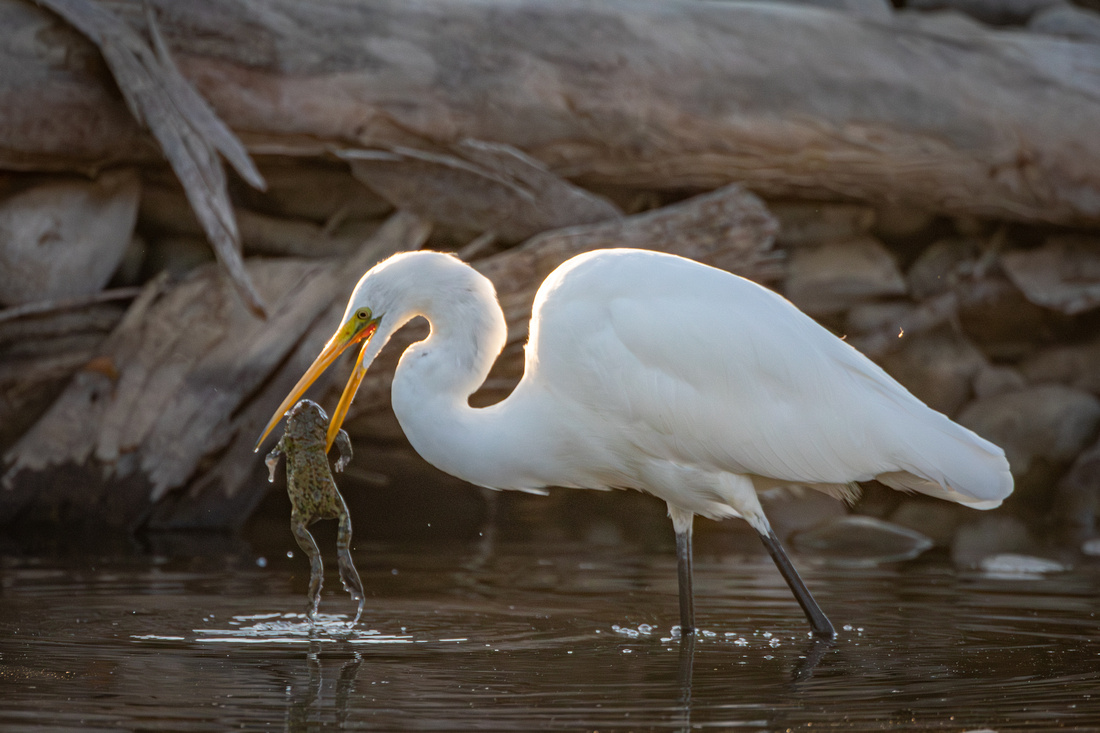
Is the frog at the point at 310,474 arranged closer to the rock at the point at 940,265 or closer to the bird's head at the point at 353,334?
the bird's head at the point at 353,334

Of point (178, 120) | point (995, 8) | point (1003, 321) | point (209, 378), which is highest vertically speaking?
point (995, 8)

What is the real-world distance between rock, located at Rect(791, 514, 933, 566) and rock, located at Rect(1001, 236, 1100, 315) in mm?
2902

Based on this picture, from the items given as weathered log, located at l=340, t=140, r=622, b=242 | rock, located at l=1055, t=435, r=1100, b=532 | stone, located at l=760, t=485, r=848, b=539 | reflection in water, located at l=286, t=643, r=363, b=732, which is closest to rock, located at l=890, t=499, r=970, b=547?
stone, located at l=760, t=485, r=848, b=539

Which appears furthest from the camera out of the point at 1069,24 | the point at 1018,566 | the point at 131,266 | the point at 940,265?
the point at 1069,24

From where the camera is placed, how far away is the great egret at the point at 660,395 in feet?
15.0

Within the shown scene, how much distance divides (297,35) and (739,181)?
3.05m

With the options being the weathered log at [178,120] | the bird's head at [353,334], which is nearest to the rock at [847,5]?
the weathered log at [178,120]

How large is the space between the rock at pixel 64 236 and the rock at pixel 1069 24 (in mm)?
7228

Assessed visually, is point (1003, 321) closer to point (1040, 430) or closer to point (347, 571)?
point (1040, 430)

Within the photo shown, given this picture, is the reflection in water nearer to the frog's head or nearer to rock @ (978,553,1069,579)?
the frog's head

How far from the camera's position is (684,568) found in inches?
183

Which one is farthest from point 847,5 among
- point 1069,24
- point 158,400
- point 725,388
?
point 725,388

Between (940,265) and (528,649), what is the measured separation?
22.8 feet

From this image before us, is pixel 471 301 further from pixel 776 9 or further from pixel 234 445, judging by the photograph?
pixel 776 9
